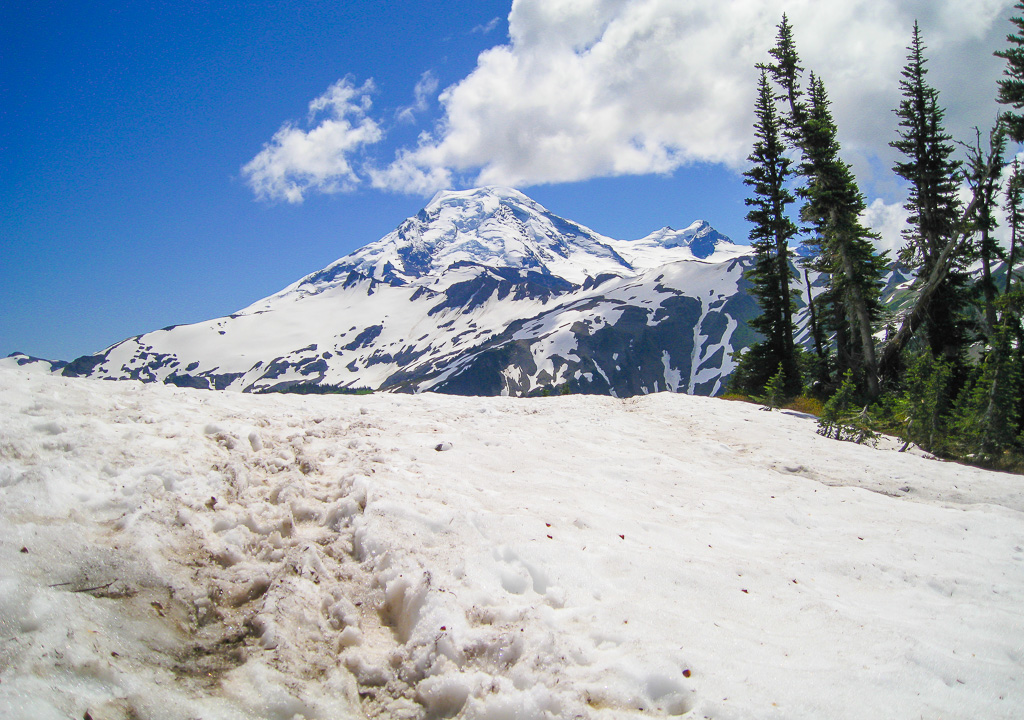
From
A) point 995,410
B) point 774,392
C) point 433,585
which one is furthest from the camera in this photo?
point 774,392

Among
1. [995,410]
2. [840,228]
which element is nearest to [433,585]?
[995,410]

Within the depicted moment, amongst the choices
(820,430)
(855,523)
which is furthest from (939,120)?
(855,523)

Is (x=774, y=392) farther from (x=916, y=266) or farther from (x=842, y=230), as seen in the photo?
(x=916, y=266)

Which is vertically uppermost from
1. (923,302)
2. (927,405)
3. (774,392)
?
(923,302)

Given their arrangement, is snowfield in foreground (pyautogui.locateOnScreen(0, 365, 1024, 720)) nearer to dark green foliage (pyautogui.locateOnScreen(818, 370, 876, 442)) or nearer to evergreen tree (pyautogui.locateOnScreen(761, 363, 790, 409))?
dark green foliage (pyautogui.locateOnScreen(818, 370, 876, 442))

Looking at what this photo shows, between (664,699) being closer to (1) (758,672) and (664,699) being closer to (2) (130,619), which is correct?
(1) (758,672)

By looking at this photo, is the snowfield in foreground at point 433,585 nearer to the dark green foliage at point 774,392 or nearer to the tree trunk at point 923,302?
the dark green foliage at point 774,392

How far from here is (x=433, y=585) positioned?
5027 millimetres

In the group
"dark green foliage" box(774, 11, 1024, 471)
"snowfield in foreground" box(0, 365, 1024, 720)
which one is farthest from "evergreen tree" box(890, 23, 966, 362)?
"snowfield in foreground" box(0, 365, 1024, 720)

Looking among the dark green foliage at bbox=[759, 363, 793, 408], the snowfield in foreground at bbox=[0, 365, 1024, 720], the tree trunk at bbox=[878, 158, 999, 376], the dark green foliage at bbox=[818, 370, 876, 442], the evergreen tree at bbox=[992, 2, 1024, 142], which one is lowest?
the snowfield in foreground at bbox=[0, 365, 1024, 720]

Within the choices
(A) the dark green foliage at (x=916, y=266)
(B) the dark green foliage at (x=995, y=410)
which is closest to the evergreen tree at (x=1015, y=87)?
(A) the dark green foliage at (x=916, y=266)

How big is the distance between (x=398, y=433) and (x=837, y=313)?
27.0m

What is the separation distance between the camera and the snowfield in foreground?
3.83 metres

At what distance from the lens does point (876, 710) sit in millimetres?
4043
